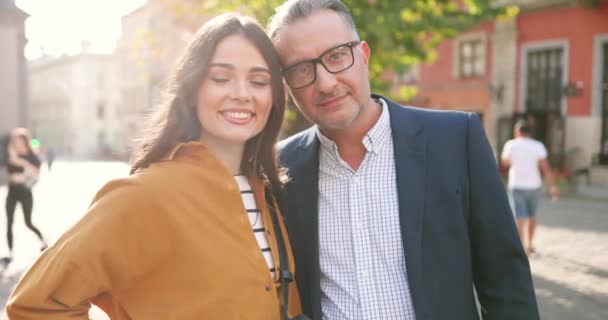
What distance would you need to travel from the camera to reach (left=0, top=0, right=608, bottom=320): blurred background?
305 inches

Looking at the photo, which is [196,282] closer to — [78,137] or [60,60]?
[78,137]

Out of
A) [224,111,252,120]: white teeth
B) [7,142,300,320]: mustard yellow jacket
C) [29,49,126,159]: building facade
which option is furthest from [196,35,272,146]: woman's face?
[29,49,126,159]: building facade

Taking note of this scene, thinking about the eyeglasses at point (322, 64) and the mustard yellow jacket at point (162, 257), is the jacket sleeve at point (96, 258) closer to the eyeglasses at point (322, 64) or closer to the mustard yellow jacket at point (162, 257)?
the mustard yellow jacket at point (162, 257)

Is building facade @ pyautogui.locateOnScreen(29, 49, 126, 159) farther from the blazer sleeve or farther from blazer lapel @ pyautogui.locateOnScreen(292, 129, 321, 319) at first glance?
the blazer sleeve

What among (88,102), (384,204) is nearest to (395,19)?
(384,204)

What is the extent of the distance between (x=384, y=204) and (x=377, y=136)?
11.2 inches

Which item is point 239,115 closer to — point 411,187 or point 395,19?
point 411,187

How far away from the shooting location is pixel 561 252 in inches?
323

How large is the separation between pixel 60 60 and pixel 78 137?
927 cm

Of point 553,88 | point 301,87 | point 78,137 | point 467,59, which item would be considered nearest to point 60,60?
point 78,137

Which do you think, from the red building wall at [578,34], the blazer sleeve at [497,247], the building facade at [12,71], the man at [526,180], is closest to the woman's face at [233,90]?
the blazer sleeve at [497,247]

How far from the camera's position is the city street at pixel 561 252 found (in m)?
5.69

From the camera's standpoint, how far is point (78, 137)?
59469 millimetres

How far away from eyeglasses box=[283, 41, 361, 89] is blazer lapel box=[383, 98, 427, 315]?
31 cm
